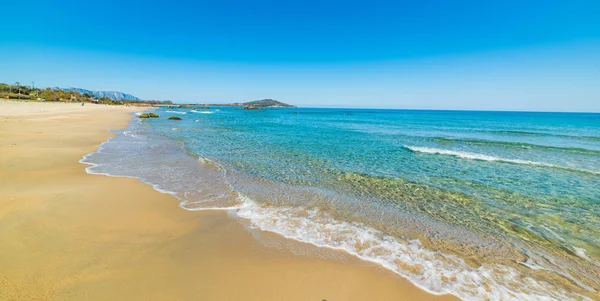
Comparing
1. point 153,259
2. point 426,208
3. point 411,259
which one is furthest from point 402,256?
point 153,259

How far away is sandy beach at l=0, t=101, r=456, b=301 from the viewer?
3490mm

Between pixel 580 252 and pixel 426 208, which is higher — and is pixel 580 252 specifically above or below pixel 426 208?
below

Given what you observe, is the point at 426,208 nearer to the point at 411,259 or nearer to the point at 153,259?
the point at 411,259

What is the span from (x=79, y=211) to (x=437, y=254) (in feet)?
27.5

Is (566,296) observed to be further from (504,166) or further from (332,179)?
(504,166)

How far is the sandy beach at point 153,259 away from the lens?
349 centimetres

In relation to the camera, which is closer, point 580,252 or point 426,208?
point 580,252

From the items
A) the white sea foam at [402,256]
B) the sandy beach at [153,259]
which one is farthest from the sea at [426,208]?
the sandy beach at [153,259]

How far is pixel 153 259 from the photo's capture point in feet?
13.7

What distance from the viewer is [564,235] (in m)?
5.86

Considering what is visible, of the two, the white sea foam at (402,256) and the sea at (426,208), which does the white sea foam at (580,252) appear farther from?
the white sea foam at (402,256)

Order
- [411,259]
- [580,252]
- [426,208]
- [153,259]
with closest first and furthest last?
[153,259] → [411,259] → [580,252] → [426,208]

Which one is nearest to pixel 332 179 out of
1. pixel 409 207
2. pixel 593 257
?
pixel 409 207

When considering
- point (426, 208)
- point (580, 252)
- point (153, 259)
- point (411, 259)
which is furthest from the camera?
point (426, 208)
